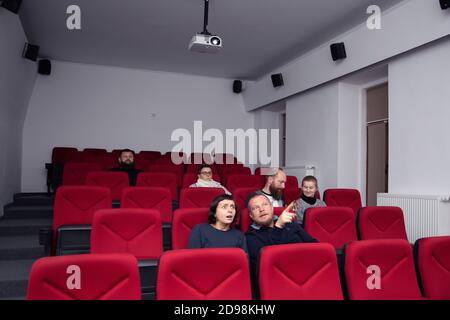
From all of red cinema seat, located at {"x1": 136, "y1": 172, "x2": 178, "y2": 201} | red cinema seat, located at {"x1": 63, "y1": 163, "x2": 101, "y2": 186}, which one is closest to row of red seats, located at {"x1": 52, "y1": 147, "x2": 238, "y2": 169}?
red cinema seat, located at {"x1": 63, "y1": 163, "x2": 101, "y2": 186}

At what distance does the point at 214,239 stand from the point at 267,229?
1.17 ft

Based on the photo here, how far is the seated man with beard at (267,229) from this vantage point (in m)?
2.21

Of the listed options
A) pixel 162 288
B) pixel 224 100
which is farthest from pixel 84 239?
pixel 224 100

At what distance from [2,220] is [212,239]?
116 inches

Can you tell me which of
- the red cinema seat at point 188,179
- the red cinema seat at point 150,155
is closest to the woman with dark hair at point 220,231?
the red cinema seat at point 188,179

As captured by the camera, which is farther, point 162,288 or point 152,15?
point 152,15

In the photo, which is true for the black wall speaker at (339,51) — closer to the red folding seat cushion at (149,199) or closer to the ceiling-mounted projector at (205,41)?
the ceiling-mounted projector at (205,41)

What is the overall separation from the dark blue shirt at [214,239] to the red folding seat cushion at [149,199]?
978mm

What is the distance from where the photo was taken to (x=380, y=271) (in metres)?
1.79

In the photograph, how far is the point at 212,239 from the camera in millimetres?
2215

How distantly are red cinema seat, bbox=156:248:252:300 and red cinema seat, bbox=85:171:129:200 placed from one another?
252 centimetres

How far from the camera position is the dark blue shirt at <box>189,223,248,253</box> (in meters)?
2.20

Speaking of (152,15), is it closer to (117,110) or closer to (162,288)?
(117,110)

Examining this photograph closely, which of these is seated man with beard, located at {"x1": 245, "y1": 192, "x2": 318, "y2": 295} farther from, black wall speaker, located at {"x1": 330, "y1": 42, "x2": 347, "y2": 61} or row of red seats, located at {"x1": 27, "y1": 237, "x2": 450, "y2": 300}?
black wall speaker, located at {"x1": 330, "y1": 42, "x2": 347, "y2": 61}
